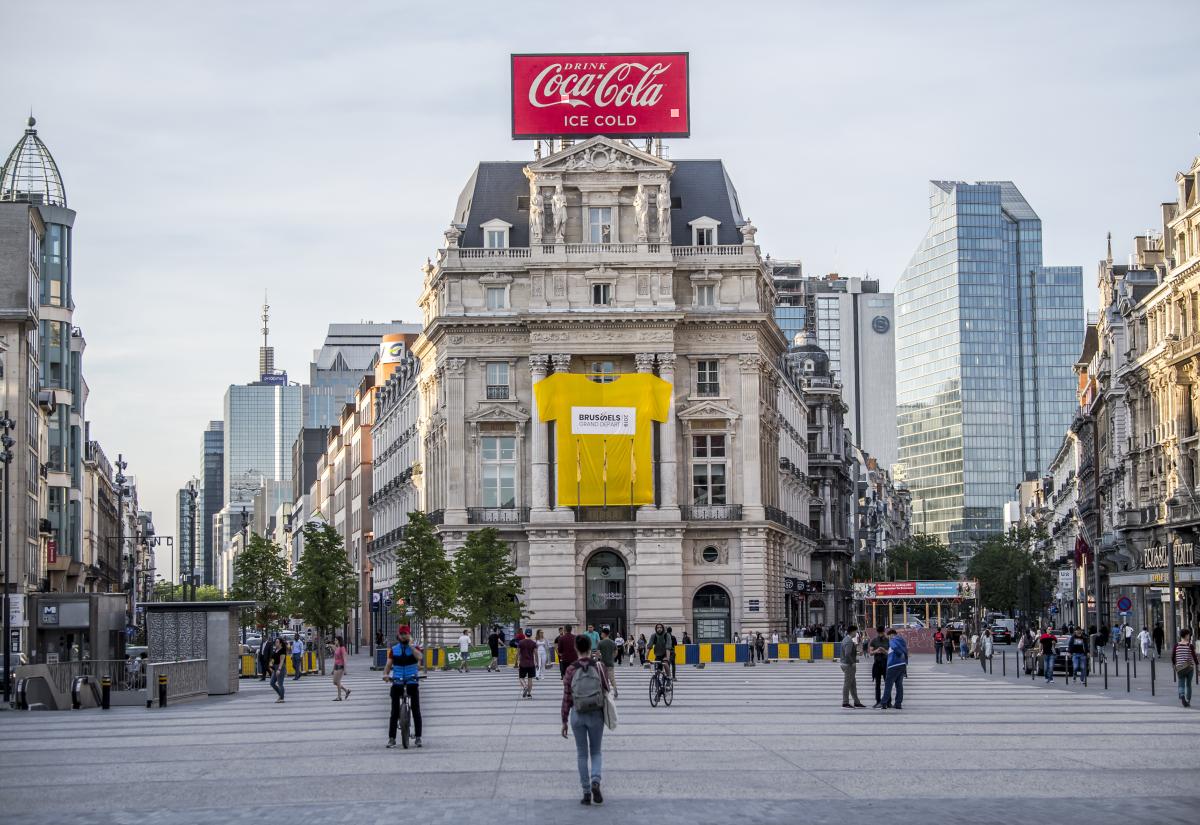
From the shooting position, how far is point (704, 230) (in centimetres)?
9200

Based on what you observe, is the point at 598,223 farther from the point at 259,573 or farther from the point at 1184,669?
the point at 1184,669

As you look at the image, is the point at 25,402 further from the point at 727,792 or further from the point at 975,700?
the point at 727,792

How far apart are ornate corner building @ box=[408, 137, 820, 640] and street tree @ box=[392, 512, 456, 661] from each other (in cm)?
918

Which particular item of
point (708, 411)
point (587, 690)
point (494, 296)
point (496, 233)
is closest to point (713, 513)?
point (708, 411)

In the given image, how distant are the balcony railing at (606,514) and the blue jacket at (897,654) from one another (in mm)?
48128

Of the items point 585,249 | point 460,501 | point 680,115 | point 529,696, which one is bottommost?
point 529,696

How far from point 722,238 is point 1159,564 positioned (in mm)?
27650

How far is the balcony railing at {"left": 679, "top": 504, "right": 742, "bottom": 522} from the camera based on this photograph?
88750 millimetres

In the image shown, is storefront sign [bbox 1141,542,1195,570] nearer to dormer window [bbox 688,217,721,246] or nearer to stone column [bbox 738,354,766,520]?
stone column [bbox 738,354,766,520]

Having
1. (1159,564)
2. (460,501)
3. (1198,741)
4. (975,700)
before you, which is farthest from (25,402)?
(1198,741)

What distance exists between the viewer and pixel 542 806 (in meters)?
20.7

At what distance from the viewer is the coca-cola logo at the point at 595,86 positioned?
89312mm

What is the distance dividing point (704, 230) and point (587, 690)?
71.6m

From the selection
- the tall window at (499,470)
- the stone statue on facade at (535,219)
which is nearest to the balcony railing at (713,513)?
the tall window at (499,470)
